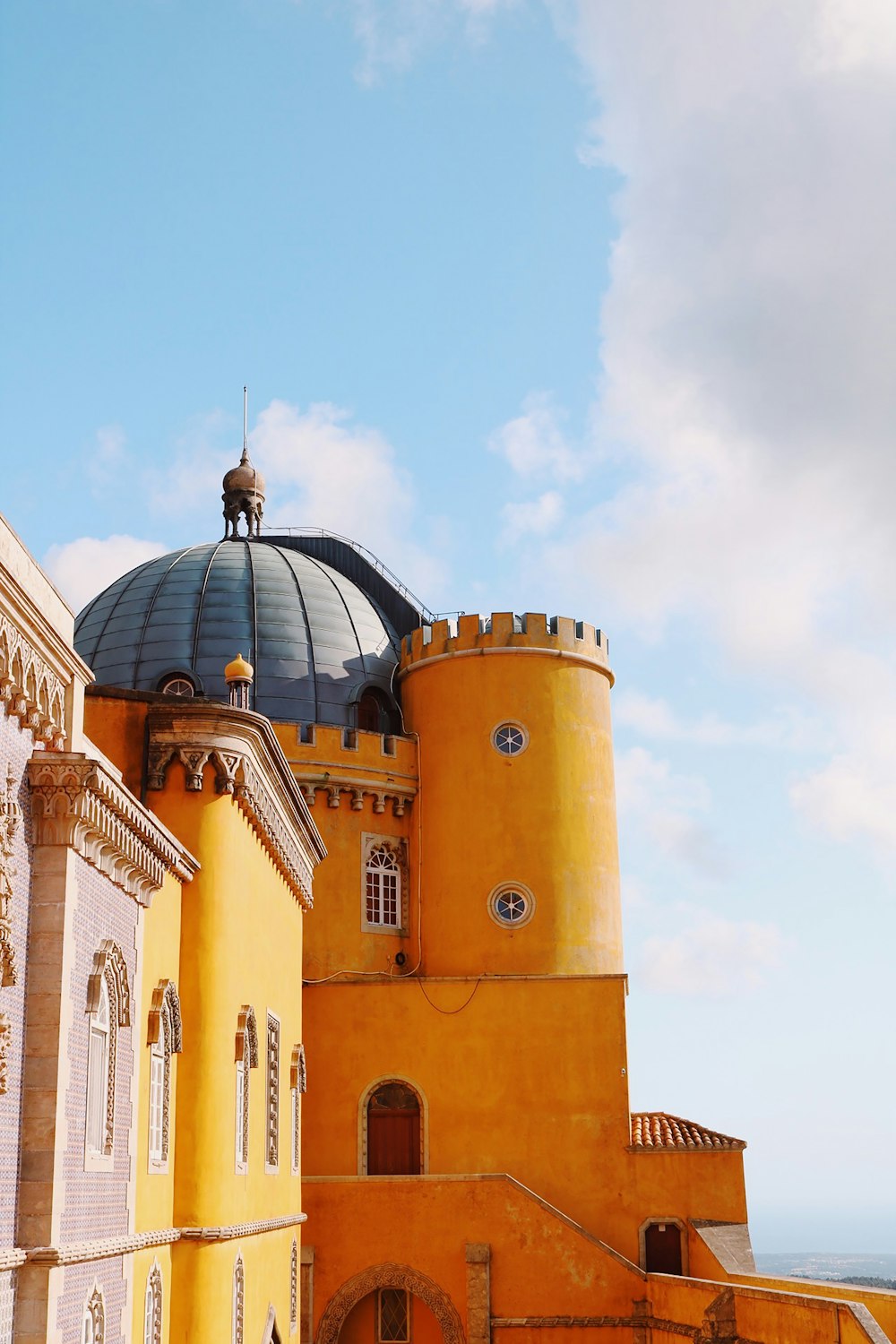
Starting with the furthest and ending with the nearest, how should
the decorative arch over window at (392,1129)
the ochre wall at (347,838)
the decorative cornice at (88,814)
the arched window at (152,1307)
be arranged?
the ochre wall at (347,838), the decorative arch over window at (392,1129), the arched window at (152,1307), the decorative cornice at (88,814)

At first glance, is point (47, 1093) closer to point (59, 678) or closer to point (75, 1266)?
point (75, 1266)

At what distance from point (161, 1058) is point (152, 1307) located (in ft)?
8.44

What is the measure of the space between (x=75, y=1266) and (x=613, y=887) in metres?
22.1

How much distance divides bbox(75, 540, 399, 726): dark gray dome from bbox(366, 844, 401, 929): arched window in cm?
329

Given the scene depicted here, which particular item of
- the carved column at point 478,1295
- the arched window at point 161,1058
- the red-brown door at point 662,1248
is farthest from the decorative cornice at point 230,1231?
the red-brown door at point 662,1248

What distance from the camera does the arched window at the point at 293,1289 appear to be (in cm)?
2481

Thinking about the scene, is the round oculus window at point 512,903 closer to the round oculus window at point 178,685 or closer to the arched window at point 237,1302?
the round oculus window at point 178,685

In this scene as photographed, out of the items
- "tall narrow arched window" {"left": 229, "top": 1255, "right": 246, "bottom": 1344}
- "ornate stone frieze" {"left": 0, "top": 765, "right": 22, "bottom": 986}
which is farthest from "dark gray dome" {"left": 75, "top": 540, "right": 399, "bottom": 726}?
"ornate stone frieze" {"left": 0, "top": 765, "right": 22, "bottom": 986}

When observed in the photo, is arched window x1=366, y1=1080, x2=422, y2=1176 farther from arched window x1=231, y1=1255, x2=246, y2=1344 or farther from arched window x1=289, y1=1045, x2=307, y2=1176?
arched window x1=231, y1=1255, x2=246, y2=1344

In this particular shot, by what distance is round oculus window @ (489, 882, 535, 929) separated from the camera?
109ft

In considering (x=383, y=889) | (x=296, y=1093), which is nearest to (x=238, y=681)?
(x=296, y=1093)

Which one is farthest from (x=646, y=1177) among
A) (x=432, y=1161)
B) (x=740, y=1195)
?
(x=432, y=1161)

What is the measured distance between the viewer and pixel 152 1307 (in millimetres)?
16656

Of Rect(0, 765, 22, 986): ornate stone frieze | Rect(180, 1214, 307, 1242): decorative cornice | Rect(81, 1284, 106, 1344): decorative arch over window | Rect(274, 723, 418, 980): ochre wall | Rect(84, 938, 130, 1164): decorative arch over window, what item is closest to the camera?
Rect(0, 765, 22, 986): ornate stone frieze
